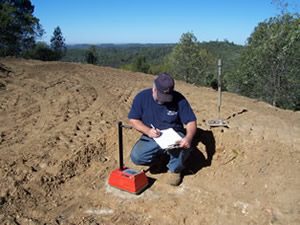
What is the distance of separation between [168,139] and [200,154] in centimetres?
103

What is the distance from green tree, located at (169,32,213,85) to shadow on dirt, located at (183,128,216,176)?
27364 mm

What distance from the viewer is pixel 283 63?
1800cm

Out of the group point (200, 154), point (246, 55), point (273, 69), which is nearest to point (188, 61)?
point (246, 55)

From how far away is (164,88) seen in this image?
143 inches

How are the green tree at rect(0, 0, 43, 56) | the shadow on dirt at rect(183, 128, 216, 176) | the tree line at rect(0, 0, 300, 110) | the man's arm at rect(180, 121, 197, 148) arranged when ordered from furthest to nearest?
the green tree at rect(0, 0, 43, 56), the tree line at rect(0, 0, 300, 110), the shadow on dirt at rect(183, 128, 216, 176), the man's arm at rect(180, 121, 197, 148)

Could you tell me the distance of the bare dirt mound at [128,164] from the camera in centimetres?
345

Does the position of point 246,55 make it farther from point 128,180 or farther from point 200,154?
point 128,180

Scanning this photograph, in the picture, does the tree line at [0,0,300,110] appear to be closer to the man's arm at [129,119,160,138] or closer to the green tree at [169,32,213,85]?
the green tree at [169,32,213,85]

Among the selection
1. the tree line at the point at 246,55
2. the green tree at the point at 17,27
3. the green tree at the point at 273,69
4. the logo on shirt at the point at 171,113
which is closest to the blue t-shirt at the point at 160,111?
the logo on shirt at the point at 171,113

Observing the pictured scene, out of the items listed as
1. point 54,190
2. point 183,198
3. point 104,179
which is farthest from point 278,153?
point 54,190

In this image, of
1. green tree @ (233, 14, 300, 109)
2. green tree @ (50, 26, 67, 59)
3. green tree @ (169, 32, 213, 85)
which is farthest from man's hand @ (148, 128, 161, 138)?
Answer: green tree @ (50, 26, 67, 59)

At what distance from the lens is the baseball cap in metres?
3.63

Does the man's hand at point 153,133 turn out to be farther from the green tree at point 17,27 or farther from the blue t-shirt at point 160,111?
the green tree at point 17,27

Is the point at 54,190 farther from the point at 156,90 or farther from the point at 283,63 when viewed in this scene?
the point at 283,63
